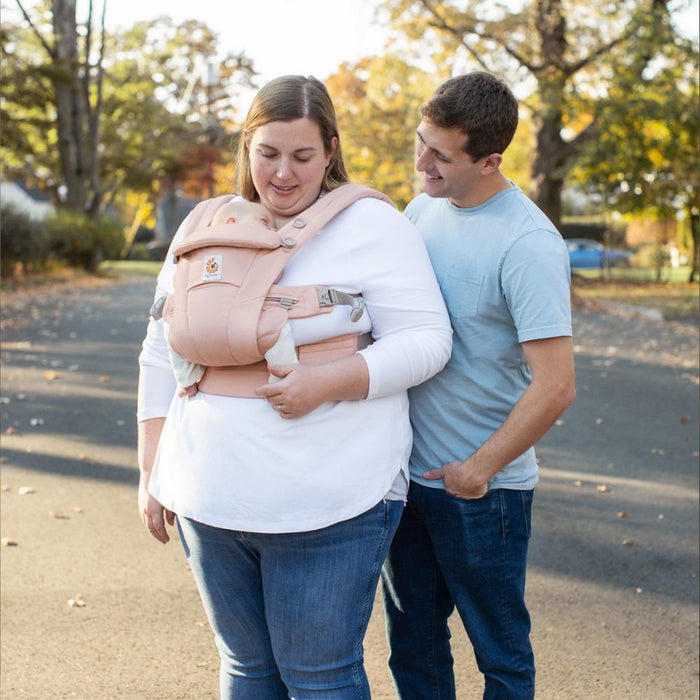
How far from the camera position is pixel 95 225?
2761cm

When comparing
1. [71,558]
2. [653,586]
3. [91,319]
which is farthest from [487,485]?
[91,319]

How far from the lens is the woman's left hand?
1.98 meters

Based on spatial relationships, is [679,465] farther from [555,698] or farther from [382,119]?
[382,119]

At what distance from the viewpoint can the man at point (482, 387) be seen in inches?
86.5

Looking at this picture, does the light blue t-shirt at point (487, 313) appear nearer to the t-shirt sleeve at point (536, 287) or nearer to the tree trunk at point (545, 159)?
the t-shirt sleeve at point (536, 287)

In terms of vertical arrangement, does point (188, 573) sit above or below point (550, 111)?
below

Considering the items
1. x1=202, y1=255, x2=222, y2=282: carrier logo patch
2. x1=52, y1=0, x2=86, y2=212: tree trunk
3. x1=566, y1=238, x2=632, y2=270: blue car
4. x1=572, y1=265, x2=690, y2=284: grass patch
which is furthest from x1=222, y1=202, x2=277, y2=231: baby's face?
x1=566, y1=238, x2=632, y2=270: blue car

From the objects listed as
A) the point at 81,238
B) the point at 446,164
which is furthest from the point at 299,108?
the point at 81,238

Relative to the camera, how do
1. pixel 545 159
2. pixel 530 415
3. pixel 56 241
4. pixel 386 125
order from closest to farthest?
pixel 530 415
pixel 545 159
pixel 56 241
pixel 386 125

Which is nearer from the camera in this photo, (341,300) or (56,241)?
(341,300)

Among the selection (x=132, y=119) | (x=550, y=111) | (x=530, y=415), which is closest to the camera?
(x=530, y=415)

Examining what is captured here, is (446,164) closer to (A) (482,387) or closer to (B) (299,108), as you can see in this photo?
(B) (299,108)

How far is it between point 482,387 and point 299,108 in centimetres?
80

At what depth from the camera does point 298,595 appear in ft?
6.85
